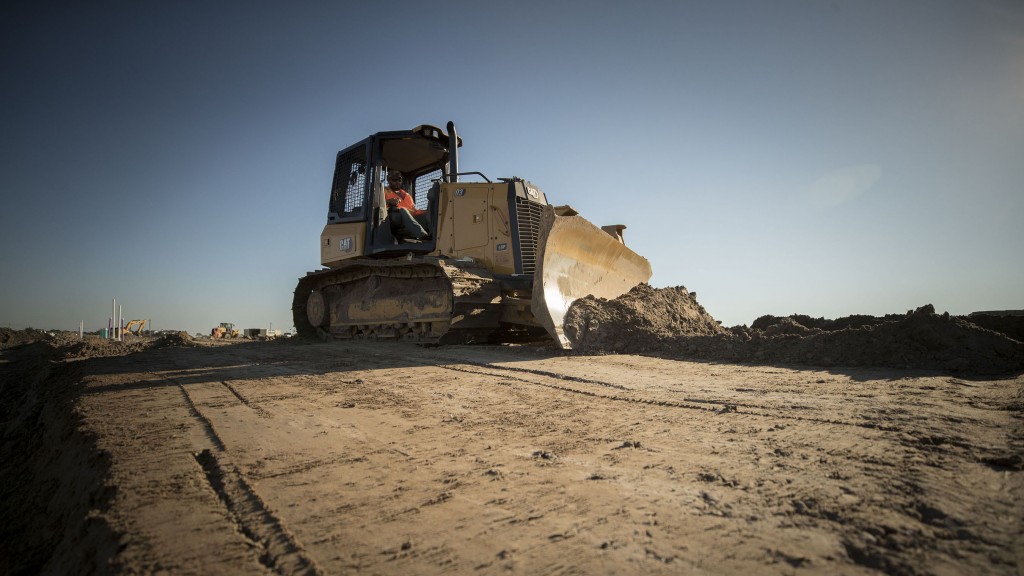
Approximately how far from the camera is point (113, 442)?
214cm

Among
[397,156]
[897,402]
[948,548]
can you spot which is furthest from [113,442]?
[397,156]

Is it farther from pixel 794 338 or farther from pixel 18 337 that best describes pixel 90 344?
pixel 794 338

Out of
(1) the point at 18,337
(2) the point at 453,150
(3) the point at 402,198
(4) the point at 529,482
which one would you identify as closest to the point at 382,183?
(3) the point at 402,198

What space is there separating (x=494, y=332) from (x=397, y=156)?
4127mm

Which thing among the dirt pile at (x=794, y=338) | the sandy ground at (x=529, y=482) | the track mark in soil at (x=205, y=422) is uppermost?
the dirt pile at (x=794, y=338)

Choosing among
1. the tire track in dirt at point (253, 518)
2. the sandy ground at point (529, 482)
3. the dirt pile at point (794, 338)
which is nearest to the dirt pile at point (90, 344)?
the sandy ground at point (529, 482)

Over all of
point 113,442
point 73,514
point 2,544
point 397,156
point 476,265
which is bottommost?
point 2,544

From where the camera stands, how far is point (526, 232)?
802 cm

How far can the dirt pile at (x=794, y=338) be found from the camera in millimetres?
4164

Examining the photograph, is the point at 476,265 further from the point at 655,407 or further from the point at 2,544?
the point at 2,544

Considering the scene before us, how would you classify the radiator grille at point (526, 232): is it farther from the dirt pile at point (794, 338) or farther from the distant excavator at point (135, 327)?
the distant excavator at point (135, 327)

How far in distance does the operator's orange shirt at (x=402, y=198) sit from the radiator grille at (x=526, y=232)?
2293 mm

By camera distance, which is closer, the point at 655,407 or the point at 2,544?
the point at 2,544

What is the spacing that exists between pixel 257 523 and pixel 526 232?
6.93 m
